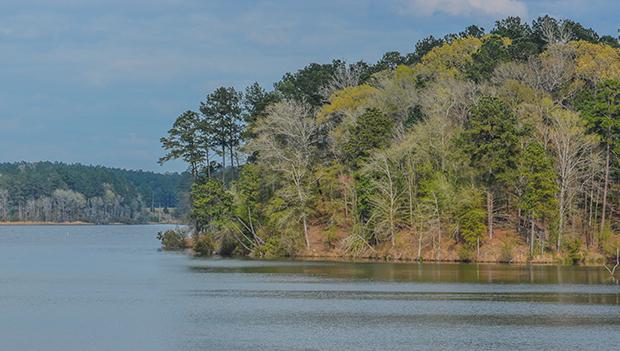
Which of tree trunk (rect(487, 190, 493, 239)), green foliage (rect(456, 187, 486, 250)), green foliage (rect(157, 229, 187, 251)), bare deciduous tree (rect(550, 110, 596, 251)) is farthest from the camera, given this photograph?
green foliage (rect(157, 229, 187, 251))

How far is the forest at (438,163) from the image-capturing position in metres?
98.9

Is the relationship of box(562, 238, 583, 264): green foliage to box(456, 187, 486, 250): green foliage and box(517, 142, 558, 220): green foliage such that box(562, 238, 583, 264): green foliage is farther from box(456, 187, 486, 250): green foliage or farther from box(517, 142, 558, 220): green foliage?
box(456, 187, 486, 250): green foliage

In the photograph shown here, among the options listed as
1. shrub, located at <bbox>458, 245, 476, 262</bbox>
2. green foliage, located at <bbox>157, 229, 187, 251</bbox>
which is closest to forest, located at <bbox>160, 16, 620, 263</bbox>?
shrub, located at <bbox>458, 245, 476, 262</bbox>

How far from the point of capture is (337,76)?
14950cm

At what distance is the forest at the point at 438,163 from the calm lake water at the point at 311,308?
7872mm

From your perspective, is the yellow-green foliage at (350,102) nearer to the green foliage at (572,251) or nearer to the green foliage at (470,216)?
the green foliage at (470,216)

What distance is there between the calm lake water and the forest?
310 inches

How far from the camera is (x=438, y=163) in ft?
353

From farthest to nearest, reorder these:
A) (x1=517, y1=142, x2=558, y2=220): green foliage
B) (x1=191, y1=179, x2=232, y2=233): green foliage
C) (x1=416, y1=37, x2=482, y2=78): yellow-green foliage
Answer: (x1=416, y1=37, x2=482, y2=78): yellow-green foliage, (x1=191, y1=179, x2=232, y2=233): green foliage, (x1=517, y1=142, x2=558, y2=220): green foliage

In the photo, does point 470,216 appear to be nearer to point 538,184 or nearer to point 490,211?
point 490,211

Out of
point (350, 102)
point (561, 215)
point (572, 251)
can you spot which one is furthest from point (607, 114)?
point (350, 102)

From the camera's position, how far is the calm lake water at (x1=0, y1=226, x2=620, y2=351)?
4834cm

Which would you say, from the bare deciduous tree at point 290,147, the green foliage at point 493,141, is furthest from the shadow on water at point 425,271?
the green foliage at point 493,141

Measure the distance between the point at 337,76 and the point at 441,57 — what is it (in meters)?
18.3
